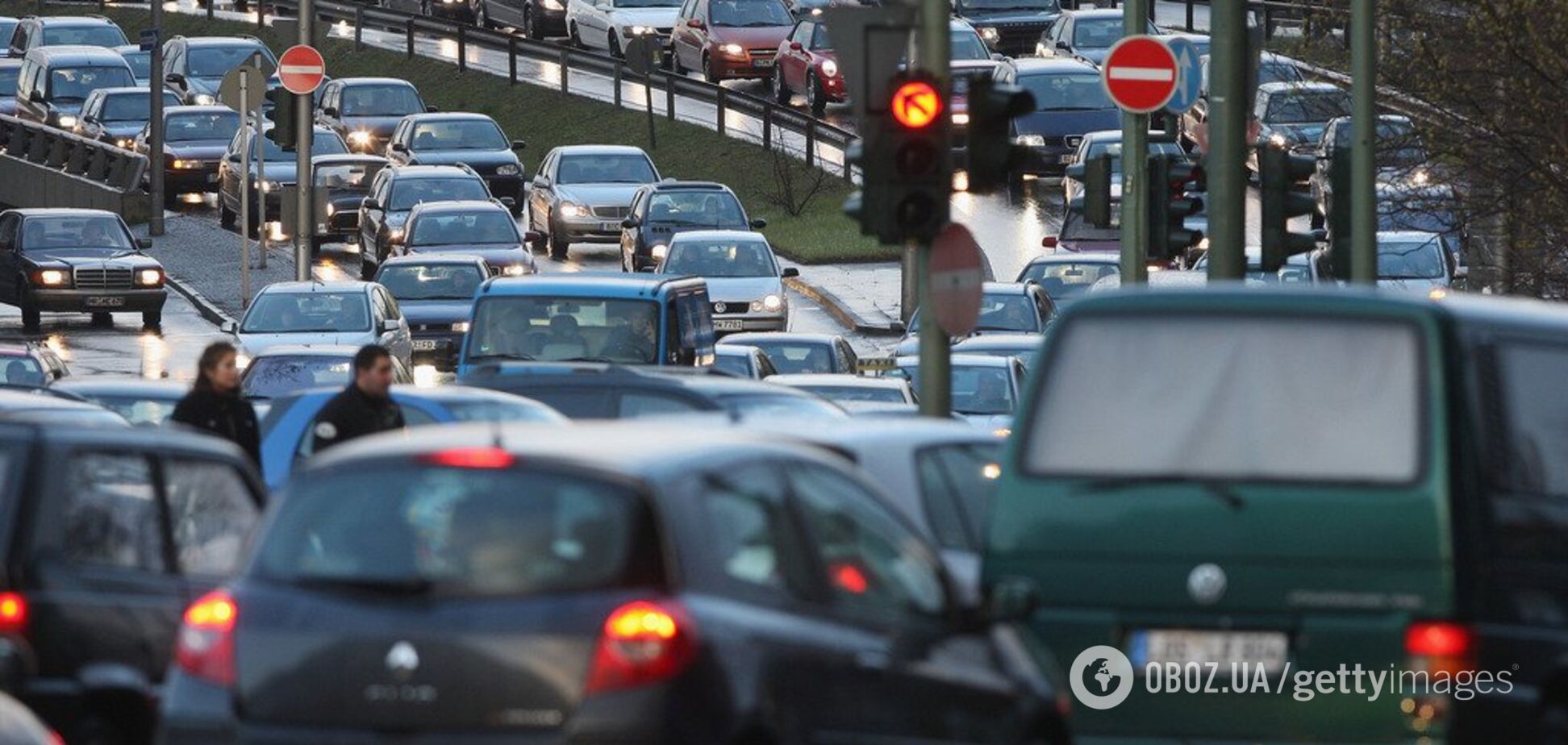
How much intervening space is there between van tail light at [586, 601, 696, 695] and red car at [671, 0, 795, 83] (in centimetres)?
4969

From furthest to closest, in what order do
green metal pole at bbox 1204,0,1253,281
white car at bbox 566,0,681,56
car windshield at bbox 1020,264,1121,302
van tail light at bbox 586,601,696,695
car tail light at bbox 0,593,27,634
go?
white car at bbox 566,0,681,56
car windshield at bbox 1020,264,1121,302
green metal pole at bbox 1204,0,1253,281
car tail light at bbox 0,593,27,634
van tail light at bbox 586,601,696,695

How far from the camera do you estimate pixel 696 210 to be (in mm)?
44000

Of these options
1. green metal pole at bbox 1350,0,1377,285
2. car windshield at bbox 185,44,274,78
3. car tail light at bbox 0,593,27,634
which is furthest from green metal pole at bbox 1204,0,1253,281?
car windshield at bbox 185,44,274,78

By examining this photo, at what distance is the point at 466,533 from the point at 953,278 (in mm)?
7283

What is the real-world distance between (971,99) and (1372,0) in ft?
23.2

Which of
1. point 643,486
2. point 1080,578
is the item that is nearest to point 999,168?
point 1080,578

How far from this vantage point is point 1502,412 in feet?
33.5

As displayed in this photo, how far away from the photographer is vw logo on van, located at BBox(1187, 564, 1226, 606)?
→ 10055 millimetres

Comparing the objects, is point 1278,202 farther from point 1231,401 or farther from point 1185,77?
point 1231,401

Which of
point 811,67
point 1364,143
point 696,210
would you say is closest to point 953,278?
point 1364,143

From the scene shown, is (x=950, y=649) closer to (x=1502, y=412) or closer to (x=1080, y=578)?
(x=1080, y=578)

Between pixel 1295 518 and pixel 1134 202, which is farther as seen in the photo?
pixel 1134 202

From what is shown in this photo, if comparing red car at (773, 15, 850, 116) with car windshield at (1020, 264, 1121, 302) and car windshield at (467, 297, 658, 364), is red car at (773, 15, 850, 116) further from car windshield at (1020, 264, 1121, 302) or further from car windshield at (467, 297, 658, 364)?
car windshield at (467, 297, 658, 364)

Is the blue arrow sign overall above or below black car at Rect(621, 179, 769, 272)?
above
